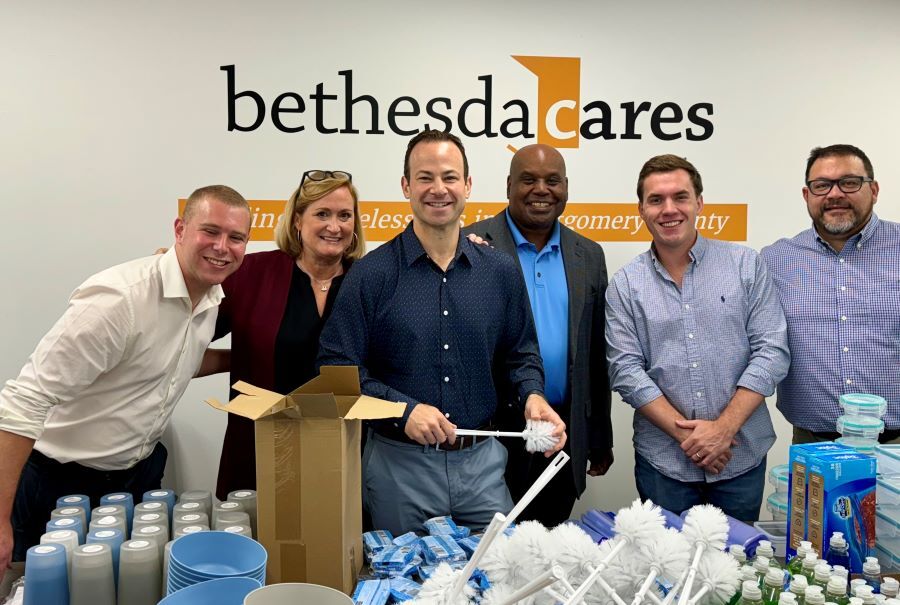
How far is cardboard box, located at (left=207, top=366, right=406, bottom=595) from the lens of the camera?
1.46 meters

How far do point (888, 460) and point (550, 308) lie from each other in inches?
51.8

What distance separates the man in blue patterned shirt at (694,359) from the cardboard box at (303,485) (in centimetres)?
131

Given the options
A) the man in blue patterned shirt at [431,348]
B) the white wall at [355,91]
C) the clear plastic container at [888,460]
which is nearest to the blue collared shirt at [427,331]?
the man in blue patterned shirt at [431,348]

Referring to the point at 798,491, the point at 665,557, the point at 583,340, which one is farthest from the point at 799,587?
the point at 583,340

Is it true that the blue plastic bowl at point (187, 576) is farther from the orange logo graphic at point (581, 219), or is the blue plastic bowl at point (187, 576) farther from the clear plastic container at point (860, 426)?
the orange logo graphic at point (581, 219)

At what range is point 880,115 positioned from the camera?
3793mm

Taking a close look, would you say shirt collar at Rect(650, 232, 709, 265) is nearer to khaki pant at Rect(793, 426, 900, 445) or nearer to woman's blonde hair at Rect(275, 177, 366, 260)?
khaki pant at Rect(793, 426, 900, 445)

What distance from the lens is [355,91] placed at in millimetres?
3396

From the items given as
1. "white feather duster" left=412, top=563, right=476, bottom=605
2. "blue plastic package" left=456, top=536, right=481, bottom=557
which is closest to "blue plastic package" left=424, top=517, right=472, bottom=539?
"blue plastic package" left=456, top=536, right=481, bottom=557

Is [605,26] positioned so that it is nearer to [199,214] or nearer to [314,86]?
[314,86]

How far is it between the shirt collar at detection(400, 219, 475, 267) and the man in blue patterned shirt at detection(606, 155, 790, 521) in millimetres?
647

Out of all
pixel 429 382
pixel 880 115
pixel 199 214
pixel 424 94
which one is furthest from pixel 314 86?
pixel 880 115

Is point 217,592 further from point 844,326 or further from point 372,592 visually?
point 844,326

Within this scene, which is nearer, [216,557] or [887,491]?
[216,557]
